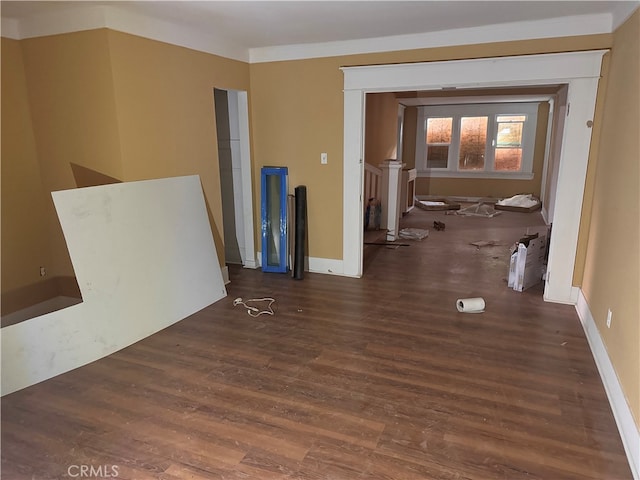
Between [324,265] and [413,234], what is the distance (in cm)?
224

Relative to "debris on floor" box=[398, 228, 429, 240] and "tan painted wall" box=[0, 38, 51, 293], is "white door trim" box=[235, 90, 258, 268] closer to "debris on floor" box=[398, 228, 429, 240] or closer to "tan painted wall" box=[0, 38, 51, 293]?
"tan painted wall" box=[0, 38, 51, 293]

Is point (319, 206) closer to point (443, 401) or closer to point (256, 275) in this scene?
point (256, 275)

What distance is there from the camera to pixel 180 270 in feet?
12.2

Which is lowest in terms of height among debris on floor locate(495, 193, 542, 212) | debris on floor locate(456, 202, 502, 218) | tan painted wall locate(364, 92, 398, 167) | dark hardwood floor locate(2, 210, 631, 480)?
dark hardwood floor locate(2, 210, 631, 480)

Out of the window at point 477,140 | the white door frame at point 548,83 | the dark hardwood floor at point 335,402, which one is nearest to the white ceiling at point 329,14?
the white door frame at point 548,83

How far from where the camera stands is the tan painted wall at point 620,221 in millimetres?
2316

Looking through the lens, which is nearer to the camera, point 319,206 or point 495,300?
point 495,300

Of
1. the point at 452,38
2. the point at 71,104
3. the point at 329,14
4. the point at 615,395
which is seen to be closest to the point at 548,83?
the point at 452,38

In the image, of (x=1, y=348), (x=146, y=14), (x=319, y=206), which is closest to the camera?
(x=1, y=348)

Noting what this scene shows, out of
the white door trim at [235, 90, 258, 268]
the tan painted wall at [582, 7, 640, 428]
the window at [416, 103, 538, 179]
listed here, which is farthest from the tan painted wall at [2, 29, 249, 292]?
the window at [416, 103, 538, 179]

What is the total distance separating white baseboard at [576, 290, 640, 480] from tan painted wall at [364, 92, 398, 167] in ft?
14.2

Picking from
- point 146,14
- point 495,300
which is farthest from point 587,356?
point 146,14

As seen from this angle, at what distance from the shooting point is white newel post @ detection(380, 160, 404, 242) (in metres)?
6.50

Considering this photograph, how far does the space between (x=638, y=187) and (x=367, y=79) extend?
2.61 metres
